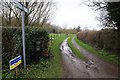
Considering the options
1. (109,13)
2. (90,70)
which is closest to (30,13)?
(109,13)

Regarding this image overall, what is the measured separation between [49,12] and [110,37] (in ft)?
42.4

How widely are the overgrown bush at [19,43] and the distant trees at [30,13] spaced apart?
8587 millimetres

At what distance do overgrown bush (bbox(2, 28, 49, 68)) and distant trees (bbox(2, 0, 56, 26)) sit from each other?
8.59m

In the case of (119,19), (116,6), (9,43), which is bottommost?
(9,43)

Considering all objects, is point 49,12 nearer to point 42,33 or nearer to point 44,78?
point 42,33

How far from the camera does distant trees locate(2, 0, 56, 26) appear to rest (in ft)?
64.5

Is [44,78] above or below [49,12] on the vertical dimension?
→ below

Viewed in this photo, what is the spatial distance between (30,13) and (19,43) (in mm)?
11497

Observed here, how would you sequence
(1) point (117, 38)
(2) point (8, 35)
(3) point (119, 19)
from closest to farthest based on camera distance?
(2) point (8, 35) < (3) point (119, 19) < (1) point (117, 38)

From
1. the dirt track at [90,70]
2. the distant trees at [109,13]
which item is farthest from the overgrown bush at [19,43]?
the distant trees at [109,13]

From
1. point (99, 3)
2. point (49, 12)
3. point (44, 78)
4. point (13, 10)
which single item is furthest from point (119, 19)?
point (49, 12)

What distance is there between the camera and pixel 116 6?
12.3 meters

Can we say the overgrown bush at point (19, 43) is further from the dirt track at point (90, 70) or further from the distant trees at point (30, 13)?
the distant trees at point (30, 13)

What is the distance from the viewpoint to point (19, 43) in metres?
9.80
